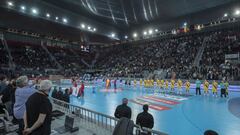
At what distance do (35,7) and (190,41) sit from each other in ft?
98.4

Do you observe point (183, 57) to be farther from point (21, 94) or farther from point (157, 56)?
point (21, 94)

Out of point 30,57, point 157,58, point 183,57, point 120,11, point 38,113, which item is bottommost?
point 38,113

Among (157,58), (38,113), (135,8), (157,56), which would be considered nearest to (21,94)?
(38,113)

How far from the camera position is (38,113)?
9.36ft

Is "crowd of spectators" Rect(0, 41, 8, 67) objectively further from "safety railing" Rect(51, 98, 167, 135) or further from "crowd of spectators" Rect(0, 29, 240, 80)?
"safety railing" Rect(51, 98, 167, 135)

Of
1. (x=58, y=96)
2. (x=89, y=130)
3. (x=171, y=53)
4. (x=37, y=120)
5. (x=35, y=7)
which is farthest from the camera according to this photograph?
(x=171, y=53)

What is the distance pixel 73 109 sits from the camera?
7508 millimetres

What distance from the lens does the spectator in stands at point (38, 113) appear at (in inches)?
110

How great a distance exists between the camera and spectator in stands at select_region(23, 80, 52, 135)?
2803mm

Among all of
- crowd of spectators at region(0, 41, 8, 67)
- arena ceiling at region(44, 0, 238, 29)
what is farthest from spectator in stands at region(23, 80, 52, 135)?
crowd of spectators at region(0, 41, 8, 67)

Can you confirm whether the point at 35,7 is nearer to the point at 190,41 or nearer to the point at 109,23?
the point at 109,23

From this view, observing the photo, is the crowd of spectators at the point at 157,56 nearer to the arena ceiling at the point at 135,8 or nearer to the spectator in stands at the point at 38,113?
the arena ceiling at the point at 135,8

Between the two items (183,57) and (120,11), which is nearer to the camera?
(183,57)

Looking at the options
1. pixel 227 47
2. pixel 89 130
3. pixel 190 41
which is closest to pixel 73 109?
pixel 89 130
